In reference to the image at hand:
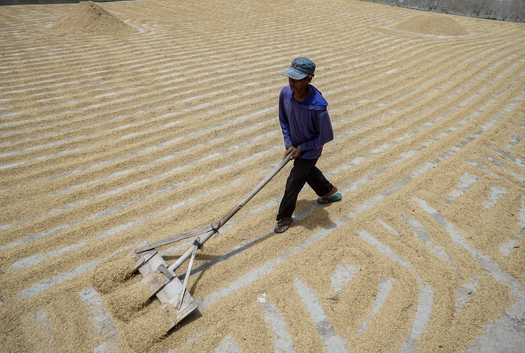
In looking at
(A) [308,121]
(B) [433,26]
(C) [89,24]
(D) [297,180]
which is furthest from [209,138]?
(B) [433,26]

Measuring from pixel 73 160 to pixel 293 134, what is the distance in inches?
96.8

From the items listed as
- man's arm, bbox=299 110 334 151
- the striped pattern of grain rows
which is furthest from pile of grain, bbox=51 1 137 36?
man's arm, bbox=299 110 334 151

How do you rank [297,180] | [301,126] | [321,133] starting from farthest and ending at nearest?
[297,180], [301,126], [321,133]

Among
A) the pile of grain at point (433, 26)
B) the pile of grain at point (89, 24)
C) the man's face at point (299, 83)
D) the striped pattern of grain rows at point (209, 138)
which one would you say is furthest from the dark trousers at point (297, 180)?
the pile of grain at point (433, 26)

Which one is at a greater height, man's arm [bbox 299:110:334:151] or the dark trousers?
man's arm [bbox 299:110:334:151]

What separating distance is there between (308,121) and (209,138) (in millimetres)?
1773

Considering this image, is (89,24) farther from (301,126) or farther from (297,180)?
(297,180)

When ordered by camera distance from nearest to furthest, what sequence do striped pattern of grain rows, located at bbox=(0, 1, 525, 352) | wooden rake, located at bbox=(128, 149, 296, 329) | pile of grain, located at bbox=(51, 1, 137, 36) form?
wooden rake, located at bbox=(128, 149, 296, 329), striped pattern of grain rows, located at bbox=(0, 1, 525, 352), pile of grain, located at bbox=(51, 1, 137, 36)

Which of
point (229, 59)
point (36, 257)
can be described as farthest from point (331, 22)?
point (36, 257)

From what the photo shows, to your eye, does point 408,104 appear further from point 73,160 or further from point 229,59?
point 73,160

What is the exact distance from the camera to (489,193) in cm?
296

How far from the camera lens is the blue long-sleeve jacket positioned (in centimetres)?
215

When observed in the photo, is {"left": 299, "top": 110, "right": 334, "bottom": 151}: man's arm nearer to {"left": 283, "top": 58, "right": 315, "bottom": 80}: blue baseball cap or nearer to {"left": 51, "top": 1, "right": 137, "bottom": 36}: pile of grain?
{"left": 283, "top": 58, "right": 315, "bottom": 80}: blue baseball cap

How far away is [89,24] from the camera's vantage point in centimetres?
679
